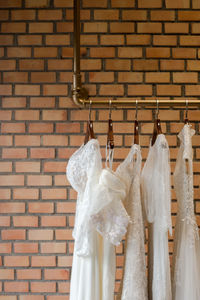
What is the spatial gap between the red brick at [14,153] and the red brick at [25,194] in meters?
0.18

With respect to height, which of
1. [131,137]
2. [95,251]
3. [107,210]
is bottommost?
[95,251]

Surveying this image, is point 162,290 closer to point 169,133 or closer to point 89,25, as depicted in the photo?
point 169,133

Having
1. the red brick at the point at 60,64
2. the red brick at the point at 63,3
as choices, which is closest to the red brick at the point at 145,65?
the red brick at the point at 60,64

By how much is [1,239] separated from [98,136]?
0.75 metres

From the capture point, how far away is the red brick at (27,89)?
71.4 inches

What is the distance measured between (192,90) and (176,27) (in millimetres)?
354

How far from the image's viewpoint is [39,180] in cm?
179

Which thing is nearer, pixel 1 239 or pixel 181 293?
pixel 181 293

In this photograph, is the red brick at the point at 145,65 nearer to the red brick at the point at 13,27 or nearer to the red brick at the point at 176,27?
the red brick at the point at 176,27

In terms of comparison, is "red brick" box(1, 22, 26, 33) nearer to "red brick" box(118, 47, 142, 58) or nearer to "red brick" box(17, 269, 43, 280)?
"red brick" box(118, 47, 142, 58)

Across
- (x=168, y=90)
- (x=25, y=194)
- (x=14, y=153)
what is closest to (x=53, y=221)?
(x=25, y=194)

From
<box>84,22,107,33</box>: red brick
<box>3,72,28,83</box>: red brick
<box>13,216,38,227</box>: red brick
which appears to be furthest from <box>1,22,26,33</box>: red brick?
<box>13,216,38,227</box>: red brick

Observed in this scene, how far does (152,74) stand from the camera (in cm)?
180

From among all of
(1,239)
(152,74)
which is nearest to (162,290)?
(1,239)
